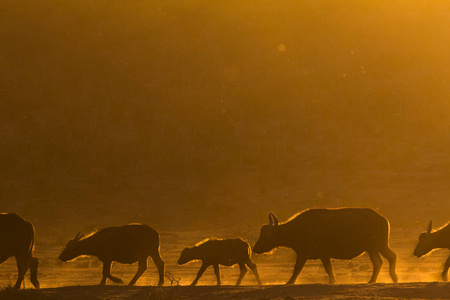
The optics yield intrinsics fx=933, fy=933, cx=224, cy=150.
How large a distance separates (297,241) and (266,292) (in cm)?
377

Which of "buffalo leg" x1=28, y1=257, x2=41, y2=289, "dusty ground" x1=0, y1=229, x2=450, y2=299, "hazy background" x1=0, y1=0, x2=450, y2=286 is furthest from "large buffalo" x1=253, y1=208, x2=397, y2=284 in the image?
"hazy background" x1=0, y1=0, x2=450, y2=286

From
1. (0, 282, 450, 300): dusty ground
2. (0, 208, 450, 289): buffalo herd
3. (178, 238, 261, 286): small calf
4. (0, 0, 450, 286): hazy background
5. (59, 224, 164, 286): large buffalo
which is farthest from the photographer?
(0, 0, 450, 286): hazy background

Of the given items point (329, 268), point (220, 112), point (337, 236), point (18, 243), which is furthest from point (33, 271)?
point (220, 112)

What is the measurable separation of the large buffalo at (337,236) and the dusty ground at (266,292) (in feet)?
8.89

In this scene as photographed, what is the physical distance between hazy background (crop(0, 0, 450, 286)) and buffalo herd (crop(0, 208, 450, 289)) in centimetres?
1712

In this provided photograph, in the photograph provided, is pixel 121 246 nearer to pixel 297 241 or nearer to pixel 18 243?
pixel 18 243

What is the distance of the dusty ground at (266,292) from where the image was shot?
655 inches

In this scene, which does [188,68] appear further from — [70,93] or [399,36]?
[399,36]

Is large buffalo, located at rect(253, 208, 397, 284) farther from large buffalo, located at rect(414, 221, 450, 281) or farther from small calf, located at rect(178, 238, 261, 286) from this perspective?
small calf, located at rect(178, 238, 261, 286)

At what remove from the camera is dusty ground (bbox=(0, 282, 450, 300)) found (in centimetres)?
1664

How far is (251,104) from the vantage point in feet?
250

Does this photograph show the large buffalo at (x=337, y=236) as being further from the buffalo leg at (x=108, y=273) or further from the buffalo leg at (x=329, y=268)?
the buffalo leg at (x=108, y=273)

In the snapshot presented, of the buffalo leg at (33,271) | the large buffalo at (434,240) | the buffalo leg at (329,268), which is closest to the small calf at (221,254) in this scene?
the buffalo leg at (329,268)

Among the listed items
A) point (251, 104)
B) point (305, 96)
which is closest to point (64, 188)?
point (251, 104)
